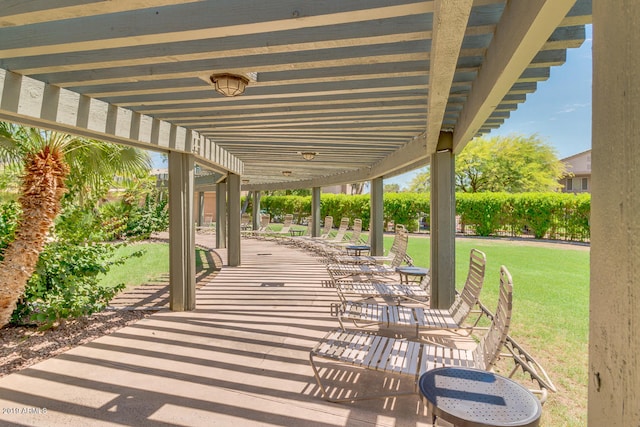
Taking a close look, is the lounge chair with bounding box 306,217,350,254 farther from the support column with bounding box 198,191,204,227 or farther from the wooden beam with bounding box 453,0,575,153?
the support column with bounding box 198,191,204,227

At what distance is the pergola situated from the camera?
88 centimetres

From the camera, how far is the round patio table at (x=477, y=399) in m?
1.87

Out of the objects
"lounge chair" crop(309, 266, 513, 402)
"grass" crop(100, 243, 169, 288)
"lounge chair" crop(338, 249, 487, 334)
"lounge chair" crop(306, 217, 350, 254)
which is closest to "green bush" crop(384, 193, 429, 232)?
"lounge chair" crop(306, 217, 350, 254)

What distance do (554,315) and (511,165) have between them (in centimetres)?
2621

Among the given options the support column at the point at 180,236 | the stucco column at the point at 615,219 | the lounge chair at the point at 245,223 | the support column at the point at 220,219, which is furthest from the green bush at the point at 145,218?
the stucco column at the point at 615,219

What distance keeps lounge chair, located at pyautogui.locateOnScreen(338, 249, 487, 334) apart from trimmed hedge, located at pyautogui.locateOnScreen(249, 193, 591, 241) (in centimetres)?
1467

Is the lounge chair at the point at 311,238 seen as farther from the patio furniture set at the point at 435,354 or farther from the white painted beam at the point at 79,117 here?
the white painted beam at the point at 79,117

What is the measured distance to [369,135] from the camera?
5863 millimetres

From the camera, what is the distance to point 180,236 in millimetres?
5633

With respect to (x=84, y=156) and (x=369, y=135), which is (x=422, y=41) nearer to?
(x=369, y=135)

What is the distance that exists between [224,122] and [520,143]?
2982 cm

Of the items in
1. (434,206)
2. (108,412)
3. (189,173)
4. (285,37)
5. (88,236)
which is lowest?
(108,412)

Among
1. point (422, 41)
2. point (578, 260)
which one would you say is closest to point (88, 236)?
point (422, 41)

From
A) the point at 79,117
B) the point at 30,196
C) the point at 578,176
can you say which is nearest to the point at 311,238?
the point at 30,196
